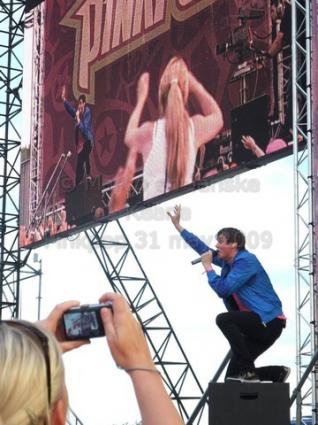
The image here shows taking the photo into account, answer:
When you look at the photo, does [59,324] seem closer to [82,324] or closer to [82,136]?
[82,324]

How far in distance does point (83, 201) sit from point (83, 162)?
0.50 metres

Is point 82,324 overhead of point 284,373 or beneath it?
overhead

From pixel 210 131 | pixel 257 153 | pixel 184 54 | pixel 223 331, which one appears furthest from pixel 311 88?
pixel 223 331

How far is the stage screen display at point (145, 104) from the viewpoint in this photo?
806cm

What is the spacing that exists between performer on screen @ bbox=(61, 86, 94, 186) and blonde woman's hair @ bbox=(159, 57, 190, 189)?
1476mm

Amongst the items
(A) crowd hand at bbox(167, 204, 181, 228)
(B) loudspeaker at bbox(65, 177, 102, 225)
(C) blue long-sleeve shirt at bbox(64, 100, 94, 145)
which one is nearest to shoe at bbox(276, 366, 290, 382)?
(A) crowd hand at bbox(167, 204, 181, 228)

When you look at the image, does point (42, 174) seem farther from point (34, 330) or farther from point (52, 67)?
point (34, 330)

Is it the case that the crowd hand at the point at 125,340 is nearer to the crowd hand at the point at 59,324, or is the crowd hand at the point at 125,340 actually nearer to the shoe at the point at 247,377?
the crowd hand at the point at 59,324

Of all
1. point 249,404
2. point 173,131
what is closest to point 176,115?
point 173,131

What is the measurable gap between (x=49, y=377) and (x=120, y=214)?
341 inches

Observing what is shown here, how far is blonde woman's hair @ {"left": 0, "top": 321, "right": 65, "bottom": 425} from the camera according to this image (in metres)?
1.04

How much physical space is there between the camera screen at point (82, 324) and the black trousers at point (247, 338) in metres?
3.76

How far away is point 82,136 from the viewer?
10.7 metres

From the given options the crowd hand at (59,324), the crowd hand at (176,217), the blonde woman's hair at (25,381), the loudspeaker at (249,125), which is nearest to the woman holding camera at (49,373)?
the blonde woman's hair at (25,381)
